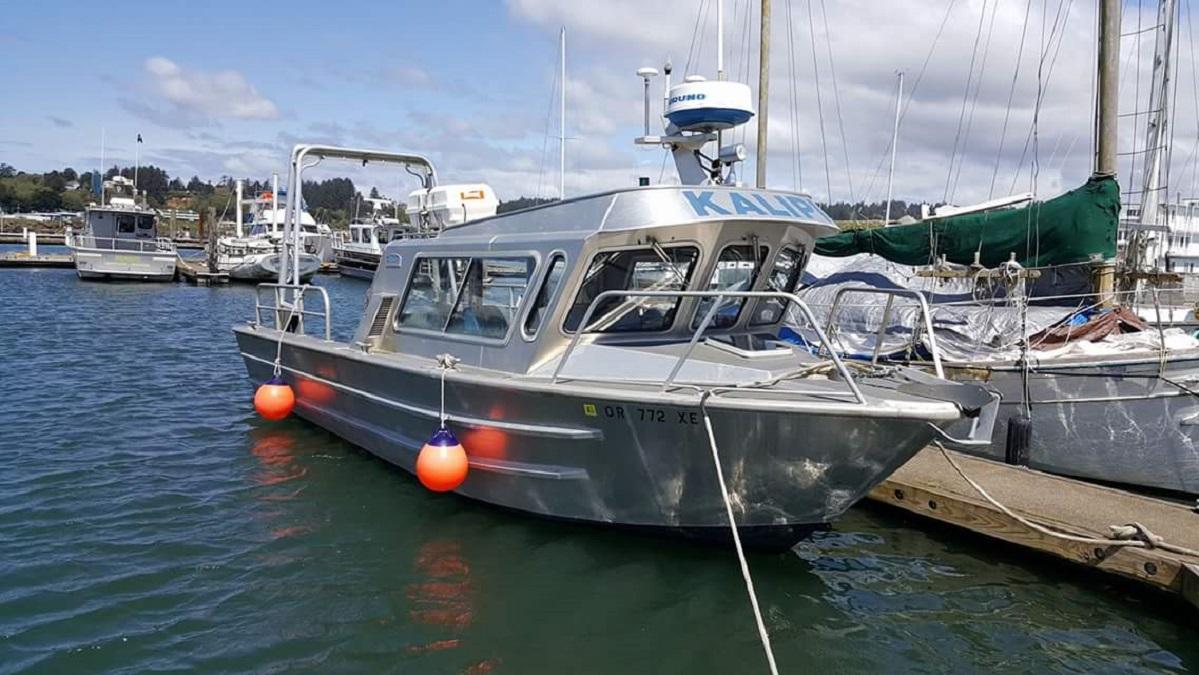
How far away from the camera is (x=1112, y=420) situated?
346 inches

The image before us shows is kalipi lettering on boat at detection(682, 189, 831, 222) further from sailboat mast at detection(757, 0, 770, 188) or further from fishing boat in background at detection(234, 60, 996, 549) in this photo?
sailboat mast at detection(757, 0, 770, 188)

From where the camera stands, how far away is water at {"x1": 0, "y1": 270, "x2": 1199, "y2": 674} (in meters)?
5.23

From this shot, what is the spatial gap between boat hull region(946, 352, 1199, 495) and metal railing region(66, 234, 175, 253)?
3947cm

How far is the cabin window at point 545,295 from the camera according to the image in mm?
6668

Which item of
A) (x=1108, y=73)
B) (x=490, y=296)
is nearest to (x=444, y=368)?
(x=490, y=296)

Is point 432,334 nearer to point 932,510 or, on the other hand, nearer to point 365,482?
point 365,482

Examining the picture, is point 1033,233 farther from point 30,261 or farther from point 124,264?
point 30,261

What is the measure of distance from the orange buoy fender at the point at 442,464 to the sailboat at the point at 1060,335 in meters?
3.28

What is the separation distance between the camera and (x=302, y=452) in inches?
370

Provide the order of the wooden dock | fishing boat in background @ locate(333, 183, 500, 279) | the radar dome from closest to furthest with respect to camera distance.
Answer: the radar dome < fishing boat in background @ locate(333, 183, 500, 279) < the wooden dock

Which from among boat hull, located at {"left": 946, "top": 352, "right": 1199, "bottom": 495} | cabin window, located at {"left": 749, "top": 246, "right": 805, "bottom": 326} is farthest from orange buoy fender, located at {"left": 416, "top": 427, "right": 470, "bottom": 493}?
boat hull, located at {"left": 946, "top": 352, "right": 1199, "bottom": 495}

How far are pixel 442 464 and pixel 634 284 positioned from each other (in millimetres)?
2052

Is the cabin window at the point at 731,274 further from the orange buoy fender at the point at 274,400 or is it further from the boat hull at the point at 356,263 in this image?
the boat hull at the point at 356,263

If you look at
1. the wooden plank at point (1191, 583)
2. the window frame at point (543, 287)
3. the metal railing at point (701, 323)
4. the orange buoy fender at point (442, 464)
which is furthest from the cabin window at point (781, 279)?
the wooden plank at point (1191, 583)
